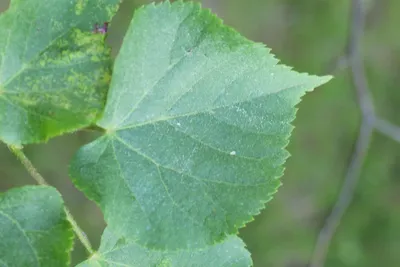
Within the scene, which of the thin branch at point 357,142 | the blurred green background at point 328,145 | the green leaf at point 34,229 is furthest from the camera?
the blurred green background at point 328,145

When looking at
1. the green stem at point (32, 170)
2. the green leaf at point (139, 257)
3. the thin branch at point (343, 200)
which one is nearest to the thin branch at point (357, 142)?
the thin branch at point (343, 200)

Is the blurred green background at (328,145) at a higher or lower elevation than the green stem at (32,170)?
higher

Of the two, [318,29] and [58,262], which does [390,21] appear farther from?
[58,262]

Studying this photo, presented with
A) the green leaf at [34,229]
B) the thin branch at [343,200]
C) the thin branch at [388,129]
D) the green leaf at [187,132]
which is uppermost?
the thin branch at [388,129]

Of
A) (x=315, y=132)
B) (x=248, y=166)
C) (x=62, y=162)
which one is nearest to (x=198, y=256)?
(x=248, y=166)

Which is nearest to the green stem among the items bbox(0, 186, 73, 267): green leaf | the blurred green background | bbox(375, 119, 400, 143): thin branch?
bbox(0, 186, 73, 267): green leaf

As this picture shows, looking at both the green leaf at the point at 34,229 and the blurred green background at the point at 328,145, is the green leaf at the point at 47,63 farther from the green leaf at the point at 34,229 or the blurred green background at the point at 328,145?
the blurred green background at the point at 328,145

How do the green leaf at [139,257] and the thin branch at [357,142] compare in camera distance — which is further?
the thin branch at [357,142]

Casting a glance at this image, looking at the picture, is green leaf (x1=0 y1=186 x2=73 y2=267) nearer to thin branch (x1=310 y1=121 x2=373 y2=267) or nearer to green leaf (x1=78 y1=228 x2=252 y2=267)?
green leaf (x1=78 y1=228 x2=252 y2=267)
